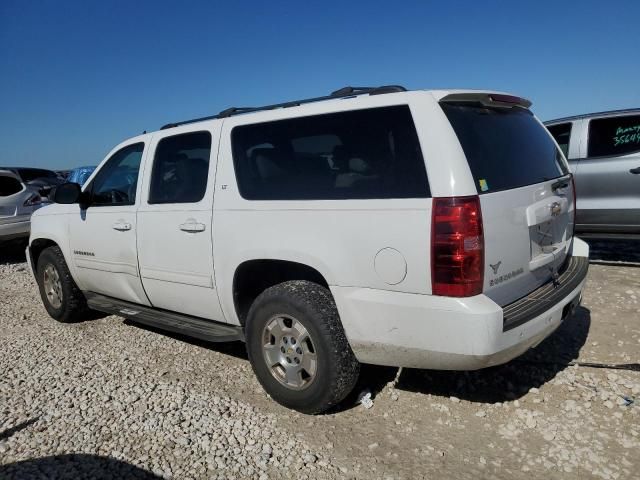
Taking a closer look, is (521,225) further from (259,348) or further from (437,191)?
(259,348)

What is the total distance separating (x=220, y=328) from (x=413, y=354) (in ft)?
4.97

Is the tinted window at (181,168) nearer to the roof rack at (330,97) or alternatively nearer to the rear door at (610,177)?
the roof rack at (330,97)

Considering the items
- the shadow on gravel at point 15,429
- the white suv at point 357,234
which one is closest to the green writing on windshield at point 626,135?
the white suv at point 357,234

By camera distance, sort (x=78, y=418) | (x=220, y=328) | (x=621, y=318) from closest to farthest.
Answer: (x=78, y=418) → (x=220, y=328) → (x=621, y=318)

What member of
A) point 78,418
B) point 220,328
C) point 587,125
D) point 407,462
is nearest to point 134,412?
point 78,418

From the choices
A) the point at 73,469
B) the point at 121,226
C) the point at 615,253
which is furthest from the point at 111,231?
the point at 615,253

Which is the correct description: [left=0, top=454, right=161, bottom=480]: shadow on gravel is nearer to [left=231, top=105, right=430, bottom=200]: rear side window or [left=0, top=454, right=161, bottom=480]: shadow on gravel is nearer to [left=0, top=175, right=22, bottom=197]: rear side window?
[left=231, top=105, right=430, bottom=200]: rear side window

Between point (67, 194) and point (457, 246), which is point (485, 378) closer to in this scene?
point (457, 246)

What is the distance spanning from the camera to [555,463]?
2.52 m

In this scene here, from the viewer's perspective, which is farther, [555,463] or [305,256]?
[305,256]

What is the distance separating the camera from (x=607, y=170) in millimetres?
6047

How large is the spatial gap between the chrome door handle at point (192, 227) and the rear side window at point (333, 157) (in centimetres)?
43

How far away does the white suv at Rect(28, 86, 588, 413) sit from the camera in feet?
7.97

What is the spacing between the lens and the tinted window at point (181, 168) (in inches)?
139
